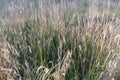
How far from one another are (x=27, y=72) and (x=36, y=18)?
3.71ft

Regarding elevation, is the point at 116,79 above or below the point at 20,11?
below

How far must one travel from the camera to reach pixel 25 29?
10.5 ft

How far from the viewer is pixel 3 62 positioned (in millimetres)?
2371

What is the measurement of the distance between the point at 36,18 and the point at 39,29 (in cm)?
29

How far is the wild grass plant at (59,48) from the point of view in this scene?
233cm

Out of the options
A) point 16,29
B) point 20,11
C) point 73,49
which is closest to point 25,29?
point 16,29

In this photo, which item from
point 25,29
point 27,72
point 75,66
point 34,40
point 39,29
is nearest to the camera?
point 27,72

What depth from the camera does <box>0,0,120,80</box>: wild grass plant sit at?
2.33 meters

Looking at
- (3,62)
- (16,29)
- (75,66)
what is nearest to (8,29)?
(16,29)

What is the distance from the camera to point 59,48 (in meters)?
2.61

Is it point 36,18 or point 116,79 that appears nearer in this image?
point 116,79

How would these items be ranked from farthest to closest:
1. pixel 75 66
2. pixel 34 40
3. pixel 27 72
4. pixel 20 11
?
pixel 20 11
pixel 34 40
pixel 75 66
pixel 27 72

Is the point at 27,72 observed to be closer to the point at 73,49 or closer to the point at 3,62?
the point at 3,62

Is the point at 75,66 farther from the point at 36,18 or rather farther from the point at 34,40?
the point at 36,18
